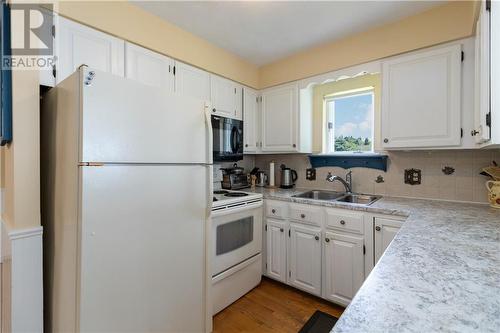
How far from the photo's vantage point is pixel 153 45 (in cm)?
189

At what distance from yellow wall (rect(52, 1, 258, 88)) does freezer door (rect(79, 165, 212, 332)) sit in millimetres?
1133

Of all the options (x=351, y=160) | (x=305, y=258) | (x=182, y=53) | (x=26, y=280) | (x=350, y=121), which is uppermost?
(x=182, y=53)

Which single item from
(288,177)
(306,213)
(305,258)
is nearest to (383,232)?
(306,213)

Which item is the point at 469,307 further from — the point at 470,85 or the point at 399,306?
the point at 470,85

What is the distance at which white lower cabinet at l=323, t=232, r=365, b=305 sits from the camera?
1.82 m

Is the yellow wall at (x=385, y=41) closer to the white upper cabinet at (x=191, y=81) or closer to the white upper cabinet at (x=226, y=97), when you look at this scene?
the white upper cabinet at (x=226, y=97)

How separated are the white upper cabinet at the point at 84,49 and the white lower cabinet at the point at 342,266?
2116mm

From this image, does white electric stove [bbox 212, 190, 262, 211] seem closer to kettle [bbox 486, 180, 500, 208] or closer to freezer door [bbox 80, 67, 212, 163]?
freezer door [bbox 80, 67, 212, 163]

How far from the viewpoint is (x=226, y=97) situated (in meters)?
2.52

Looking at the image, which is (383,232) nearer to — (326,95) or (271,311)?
(271,311)

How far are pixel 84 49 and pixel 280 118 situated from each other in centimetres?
187

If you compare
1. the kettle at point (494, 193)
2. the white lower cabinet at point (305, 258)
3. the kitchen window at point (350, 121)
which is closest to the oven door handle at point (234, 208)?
the white lower cabinet at point (305, 258)

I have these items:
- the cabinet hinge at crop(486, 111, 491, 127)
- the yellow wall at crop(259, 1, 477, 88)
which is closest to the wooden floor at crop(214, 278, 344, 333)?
the cabinet hinge at crop(486, 111, 491, 127)

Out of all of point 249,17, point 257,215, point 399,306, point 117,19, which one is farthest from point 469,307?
point 117,19
